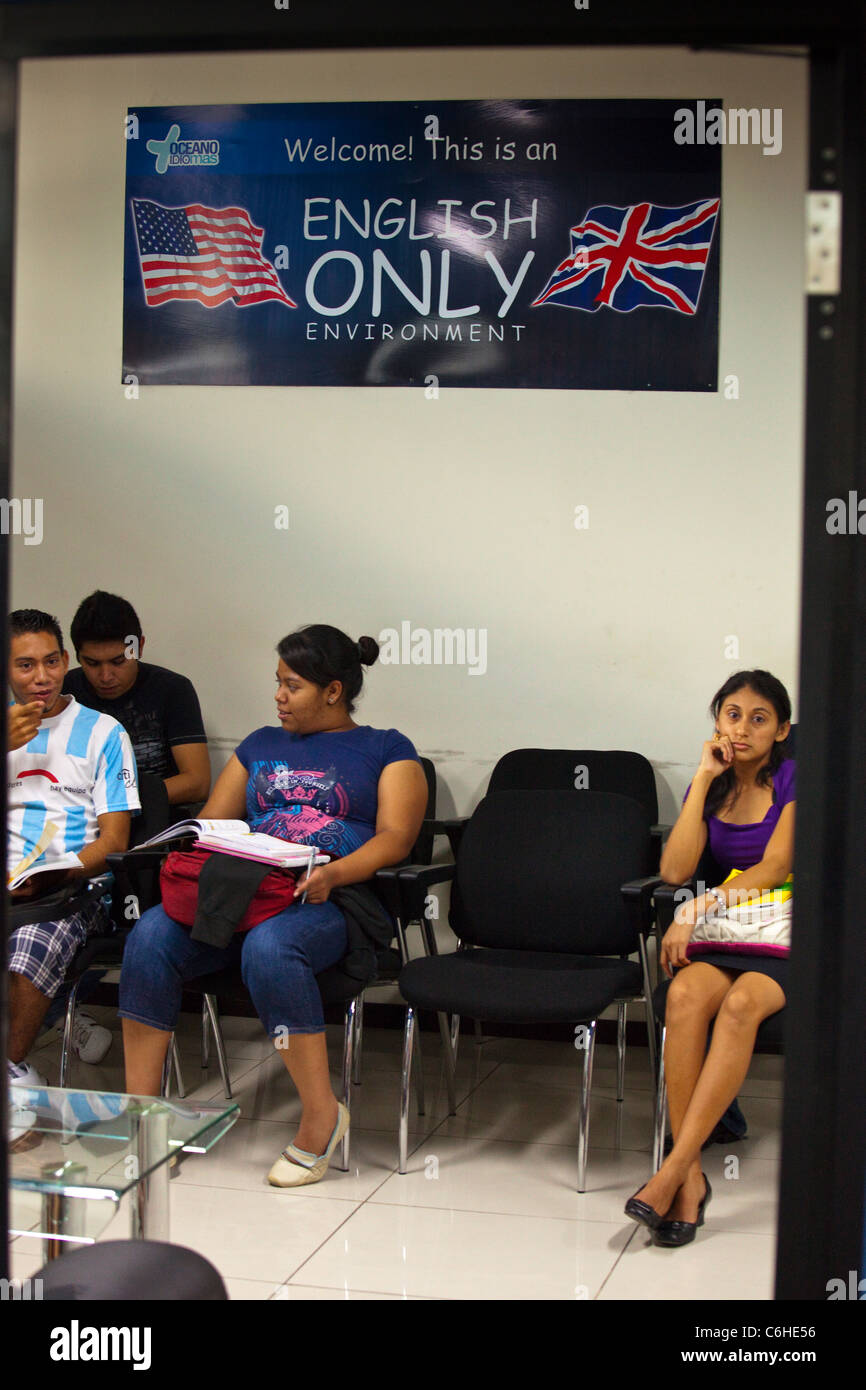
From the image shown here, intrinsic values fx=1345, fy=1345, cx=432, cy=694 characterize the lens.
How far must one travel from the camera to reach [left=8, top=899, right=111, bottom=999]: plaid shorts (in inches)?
129

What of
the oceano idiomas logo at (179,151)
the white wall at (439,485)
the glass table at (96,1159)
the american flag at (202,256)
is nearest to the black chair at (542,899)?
the white wall at (439,485)

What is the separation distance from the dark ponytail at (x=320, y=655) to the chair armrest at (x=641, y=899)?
0.91 meters

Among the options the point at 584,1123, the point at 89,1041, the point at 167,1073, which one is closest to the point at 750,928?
the point at 584,1123

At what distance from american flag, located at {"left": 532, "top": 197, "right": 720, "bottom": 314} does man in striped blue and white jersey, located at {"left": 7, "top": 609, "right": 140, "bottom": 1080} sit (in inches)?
72.4

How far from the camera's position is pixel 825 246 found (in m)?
1.54

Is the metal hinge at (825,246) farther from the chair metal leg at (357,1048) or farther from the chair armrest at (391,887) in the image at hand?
the chair metal leg at (357,1048)

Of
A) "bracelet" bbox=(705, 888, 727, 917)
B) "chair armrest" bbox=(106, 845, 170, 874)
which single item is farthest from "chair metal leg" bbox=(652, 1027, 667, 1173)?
"chair armrest" bbox=(106, 845, 170, 874)

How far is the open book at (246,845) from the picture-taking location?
3188 mm

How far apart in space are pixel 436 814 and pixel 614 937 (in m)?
0.89

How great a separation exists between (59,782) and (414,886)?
3.27 ft

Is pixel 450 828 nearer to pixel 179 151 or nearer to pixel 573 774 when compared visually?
pixel 573 774

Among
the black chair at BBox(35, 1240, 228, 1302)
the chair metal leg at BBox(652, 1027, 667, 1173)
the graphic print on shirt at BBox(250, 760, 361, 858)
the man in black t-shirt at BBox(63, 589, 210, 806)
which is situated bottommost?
the chair metal leg at BBox(652, 1027, 667, 1173)

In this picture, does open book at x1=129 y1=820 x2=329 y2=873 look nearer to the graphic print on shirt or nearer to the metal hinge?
the graphic print on shirt
